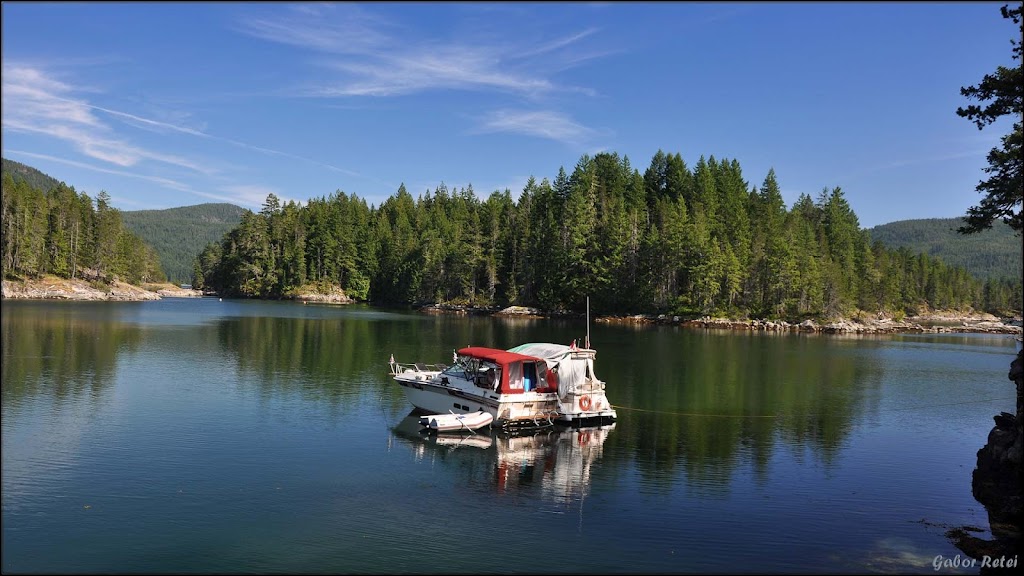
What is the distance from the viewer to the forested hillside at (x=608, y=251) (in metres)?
106

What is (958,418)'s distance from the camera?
36.6 m

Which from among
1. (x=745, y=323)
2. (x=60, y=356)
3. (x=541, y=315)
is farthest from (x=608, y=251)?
(x=60, y=356)

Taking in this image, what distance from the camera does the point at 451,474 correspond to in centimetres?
2397

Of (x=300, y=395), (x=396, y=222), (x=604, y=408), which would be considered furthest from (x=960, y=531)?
(x=396, y=222)

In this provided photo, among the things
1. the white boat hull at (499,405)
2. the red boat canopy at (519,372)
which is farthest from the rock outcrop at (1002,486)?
the red boat canopy at (519,372)

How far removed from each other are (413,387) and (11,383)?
2119 centimetres

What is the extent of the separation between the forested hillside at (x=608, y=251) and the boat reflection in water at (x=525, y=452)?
254ft

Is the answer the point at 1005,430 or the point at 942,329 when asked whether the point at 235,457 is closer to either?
the point at 1005,430

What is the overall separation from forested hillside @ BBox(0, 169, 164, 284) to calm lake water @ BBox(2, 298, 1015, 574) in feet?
282

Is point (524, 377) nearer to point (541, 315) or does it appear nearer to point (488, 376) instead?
point (488, 376)

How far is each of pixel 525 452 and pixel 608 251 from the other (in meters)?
88.6

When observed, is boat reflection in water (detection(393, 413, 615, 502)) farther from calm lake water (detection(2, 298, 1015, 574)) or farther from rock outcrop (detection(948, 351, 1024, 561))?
rock outcrop (detection(948, 351, 1024, 561))

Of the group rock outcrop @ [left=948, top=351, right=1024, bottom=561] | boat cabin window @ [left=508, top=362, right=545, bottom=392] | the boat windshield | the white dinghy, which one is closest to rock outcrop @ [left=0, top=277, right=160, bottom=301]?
the boat windshield

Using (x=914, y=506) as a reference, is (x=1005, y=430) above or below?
above
